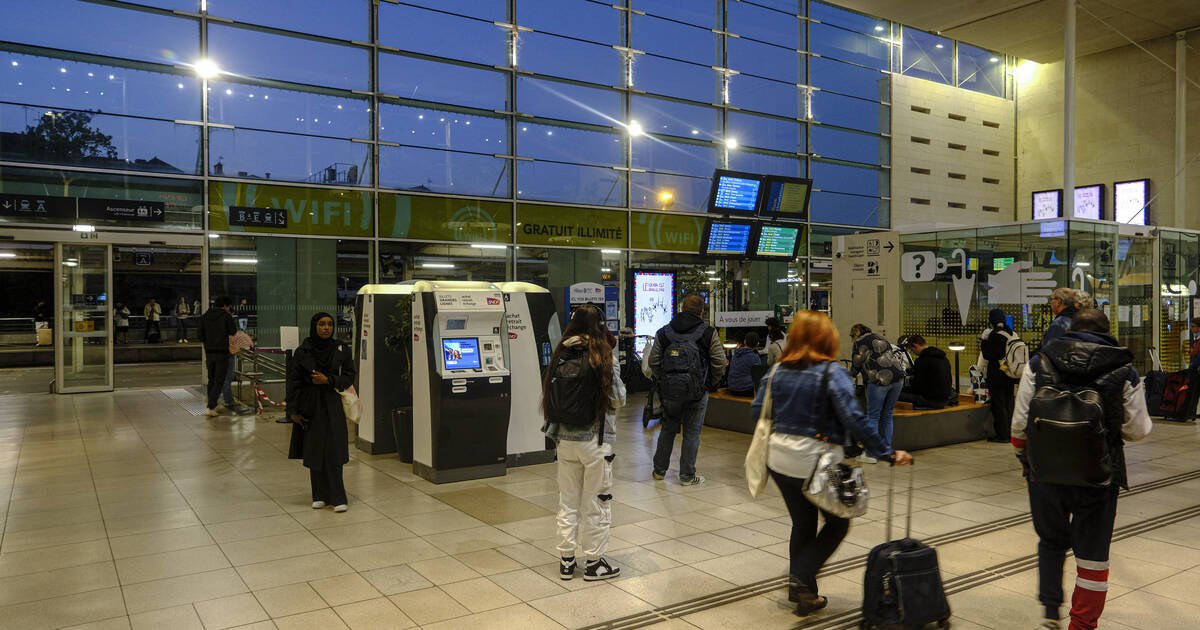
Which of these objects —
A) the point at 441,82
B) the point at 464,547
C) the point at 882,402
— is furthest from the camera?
the point at 441,82

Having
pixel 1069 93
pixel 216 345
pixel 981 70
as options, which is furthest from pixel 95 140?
pixel 981 70

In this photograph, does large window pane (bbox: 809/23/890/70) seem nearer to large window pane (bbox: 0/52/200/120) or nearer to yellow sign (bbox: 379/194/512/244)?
yellow sign (bbox: 379/194/512/244)

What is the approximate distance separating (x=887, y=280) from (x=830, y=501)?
10790mm

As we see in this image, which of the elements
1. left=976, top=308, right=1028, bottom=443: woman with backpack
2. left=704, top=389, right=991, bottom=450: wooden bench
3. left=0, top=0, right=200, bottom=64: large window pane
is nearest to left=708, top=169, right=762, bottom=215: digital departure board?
left=704, top=389, right=991, bottom=450: wooden bench

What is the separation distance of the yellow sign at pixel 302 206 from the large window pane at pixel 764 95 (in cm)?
888

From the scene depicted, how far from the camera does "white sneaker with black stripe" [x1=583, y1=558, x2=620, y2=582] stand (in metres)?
4.45

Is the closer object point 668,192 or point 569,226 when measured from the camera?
point 569,226

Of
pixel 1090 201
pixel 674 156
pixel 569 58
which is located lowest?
pixel 1090 201

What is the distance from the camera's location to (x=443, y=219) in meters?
14.9

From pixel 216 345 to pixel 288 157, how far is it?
13.8 ft

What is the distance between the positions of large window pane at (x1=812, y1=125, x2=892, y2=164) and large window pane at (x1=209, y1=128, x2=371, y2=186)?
35.7ft

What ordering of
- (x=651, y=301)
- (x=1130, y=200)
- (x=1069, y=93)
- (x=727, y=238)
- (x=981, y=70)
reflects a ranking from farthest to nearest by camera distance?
(x=981, y=70)
(x=1130, y=200)
(x=1069, y=93)
(x=651, y=301)
(x=727, y=238)

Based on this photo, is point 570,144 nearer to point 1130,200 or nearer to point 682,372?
point 682,372

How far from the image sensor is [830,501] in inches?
140
